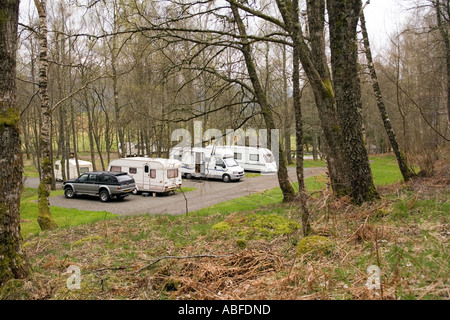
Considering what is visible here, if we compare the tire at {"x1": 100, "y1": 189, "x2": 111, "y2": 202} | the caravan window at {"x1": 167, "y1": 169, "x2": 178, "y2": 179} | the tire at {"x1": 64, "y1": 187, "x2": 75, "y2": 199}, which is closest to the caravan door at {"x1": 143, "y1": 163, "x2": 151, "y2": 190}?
the caravan window at {"x1": 167, "y1": 169, "x2": 178, "y2": 179}

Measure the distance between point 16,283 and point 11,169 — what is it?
1438mm

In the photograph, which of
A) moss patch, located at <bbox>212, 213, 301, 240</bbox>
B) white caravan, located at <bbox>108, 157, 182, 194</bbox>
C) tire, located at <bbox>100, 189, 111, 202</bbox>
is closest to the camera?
moss patch, located at <bbox>212, 213, 301, 240</bbox>

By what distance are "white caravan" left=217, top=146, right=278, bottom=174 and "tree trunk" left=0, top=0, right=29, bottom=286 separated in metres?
27.4

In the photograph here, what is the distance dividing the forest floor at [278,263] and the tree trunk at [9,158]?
312 mm

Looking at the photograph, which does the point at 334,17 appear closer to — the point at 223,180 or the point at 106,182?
A: the point at 106,182

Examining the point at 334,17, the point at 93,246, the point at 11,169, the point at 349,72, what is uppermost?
the point at 334,17

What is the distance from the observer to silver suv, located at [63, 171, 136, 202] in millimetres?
20094

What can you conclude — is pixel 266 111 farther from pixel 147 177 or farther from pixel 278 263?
pixel 147 177

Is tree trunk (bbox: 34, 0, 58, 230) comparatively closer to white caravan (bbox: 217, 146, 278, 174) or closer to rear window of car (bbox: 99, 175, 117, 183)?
rear window of car (bbox: 99, 175, 117, 183)

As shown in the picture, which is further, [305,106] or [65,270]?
[305,106]

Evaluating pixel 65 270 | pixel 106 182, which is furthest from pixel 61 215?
pixel 65 270

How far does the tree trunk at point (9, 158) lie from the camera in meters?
4.02

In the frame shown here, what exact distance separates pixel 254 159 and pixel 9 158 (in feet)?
96.0

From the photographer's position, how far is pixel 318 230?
4996 millimetres
